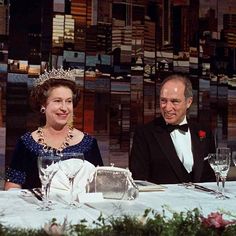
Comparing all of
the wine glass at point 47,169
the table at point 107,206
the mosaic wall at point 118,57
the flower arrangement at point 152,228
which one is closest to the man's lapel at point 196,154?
the table at point 107,206

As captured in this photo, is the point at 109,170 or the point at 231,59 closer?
the point at 109,170

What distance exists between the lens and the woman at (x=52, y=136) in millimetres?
3092

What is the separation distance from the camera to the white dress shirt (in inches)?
130

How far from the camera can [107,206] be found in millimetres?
1925

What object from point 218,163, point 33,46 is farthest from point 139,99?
point 218,163

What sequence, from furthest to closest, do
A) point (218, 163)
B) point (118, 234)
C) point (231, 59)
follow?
1. point (231, 59)
2. point (218, 163)
3. point (118, 234)

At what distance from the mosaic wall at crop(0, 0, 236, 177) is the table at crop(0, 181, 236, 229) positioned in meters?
1.83

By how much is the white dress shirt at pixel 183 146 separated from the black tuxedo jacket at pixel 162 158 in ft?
0.12

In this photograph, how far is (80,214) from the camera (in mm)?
1771

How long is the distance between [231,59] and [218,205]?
2.97m

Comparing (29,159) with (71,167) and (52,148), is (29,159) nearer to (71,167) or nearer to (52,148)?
(52,148)

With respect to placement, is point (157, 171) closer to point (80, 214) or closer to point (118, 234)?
point (80, 214)

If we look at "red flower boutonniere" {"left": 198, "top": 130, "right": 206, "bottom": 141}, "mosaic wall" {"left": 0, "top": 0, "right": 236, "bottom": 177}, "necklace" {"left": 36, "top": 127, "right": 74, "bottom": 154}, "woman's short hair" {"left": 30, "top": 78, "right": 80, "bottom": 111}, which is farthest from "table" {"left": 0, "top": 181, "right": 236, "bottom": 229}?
"mosaic wall" {"left": 0, "top": 0, "right": 236, "bottom": 177}

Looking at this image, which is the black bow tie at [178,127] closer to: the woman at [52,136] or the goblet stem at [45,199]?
the woman at [52,136]
